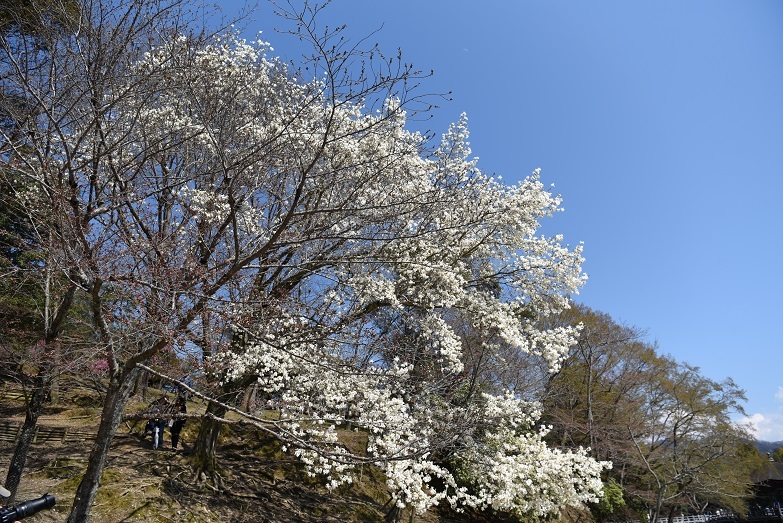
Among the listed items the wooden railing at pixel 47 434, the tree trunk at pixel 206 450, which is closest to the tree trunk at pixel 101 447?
the tree trunk at pixel 206 450

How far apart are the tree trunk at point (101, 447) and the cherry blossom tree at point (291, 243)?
0.02 meters

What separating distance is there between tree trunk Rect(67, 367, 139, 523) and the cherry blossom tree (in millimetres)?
22

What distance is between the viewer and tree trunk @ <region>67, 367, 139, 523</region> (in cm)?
550

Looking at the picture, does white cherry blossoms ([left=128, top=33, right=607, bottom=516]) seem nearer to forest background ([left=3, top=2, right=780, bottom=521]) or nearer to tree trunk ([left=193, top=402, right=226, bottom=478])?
forest background ([left=3, top=2, right=780, bottom=521])

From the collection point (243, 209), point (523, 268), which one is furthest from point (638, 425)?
point (243, 209)

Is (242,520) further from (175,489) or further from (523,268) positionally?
(523,268)

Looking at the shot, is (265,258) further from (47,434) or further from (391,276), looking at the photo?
(47,434)

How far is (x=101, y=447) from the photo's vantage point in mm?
5633

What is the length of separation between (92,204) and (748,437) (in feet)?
112

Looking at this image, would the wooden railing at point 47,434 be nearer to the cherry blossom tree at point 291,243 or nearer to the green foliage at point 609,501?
the cherry blossom tree at point 291,243

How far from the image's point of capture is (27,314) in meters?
12.2

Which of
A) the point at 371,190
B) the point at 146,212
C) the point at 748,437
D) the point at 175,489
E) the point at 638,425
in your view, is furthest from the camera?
the point at 748,437

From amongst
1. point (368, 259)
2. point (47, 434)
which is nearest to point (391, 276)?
point (368, 259)

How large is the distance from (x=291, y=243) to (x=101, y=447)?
3.37 metres
